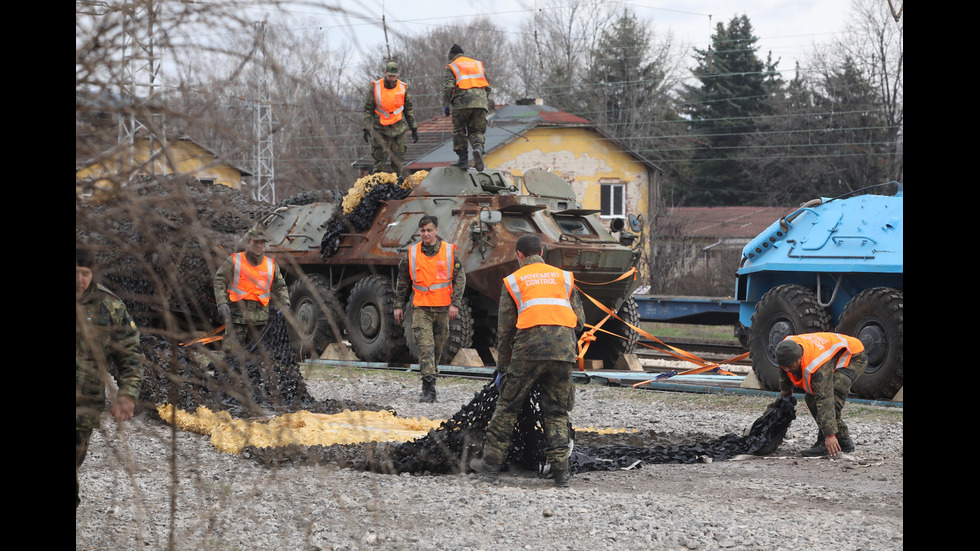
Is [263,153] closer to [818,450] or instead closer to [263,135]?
[263,135]

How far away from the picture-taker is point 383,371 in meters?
13.8

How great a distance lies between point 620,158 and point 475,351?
22.2 m

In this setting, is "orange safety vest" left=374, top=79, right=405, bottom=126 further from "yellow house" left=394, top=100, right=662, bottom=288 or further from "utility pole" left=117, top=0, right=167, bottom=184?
"yellow house" left=394, top=100, right=662, bottom=288

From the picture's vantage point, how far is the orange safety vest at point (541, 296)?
23.3ft

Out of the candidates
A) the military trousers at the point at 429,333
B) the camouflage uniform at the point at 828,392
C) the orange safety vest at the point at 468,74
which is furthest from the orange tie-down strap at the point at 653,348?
the camouflage uniform at the point at 828,392

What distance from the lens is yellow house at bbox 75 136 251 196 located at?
291cm

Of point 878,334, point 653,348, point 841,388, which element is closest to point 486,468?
point 841,388

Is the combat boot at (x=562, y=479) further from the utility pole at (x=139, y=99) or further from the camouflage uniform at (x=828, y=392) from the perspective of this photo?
the utility pole at (x=139, y=99)

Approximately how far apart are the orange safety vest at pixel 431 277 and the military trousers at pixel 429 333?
4.3 inches

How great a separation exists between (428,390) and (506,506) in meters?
4.97

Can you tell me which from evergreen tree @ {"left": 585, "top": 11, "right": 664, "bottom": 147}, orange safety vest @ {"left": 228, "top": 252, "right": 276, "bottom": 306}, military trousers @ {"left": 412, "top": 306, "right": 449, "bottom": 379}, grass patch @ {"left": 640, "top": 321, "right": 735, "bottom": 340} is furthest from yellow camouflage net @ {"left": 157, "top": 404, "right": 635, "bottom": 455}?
evergreen tree @ {"left": 585, "top": 11, "right": 664, "bottom": 147}

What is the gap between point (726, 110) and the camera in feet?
143
